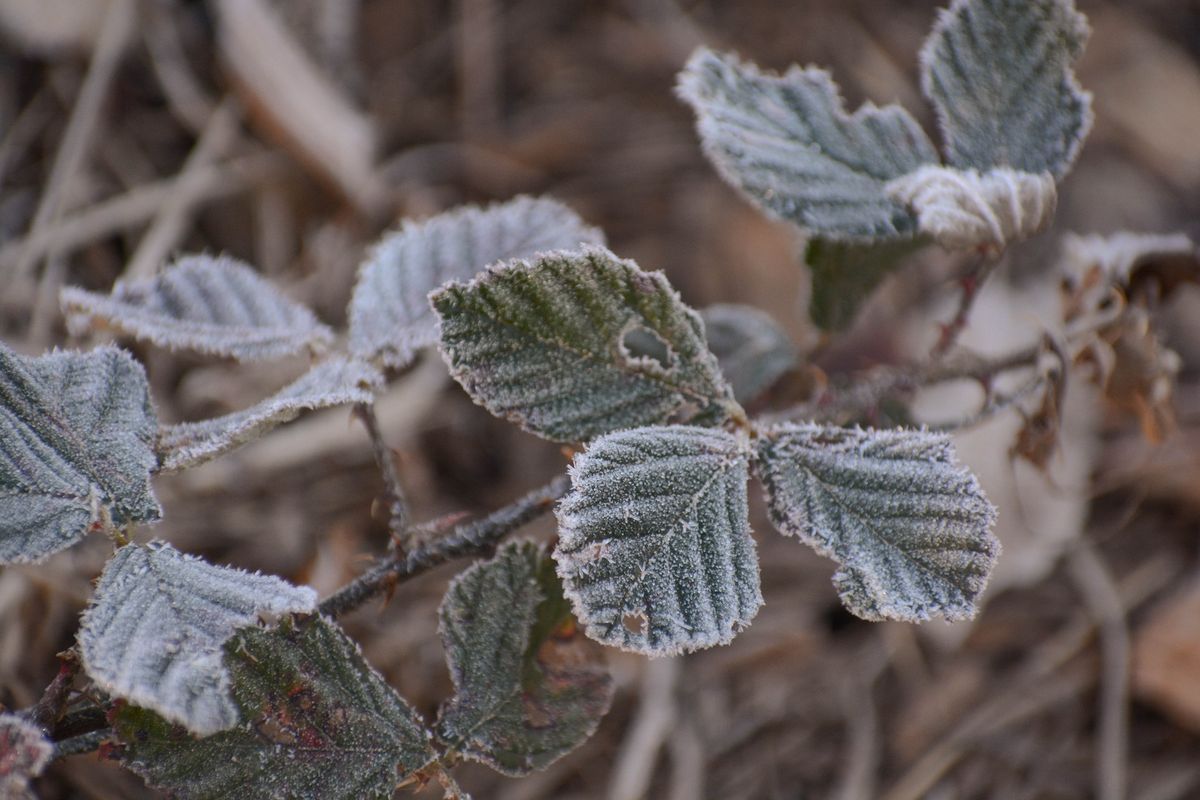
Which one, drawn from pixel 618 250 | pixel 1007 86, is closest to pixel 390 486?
pixel 1007 86

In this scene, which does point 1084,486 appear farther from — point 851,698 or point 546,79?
point 546,79

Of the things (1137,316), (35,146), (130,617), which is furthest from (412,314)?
(35,146)

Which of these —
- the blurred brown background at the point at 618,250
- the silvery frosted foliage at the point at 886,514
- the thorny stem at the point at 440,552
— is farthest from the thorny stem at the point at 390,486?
the blurred brown background at the point at 618,250

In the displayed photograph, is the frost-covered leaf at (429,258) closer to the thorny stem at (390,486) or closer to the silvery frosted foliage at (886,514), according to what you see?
the thorny stem at (390,486)

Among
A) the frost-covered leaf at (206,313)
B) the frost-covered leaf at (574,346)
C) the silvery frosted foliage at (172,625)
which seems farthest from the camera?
the frost-covered leaf at (206,313)

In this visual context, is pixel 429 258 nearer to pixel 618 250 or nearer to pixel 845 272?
pixel 845 272

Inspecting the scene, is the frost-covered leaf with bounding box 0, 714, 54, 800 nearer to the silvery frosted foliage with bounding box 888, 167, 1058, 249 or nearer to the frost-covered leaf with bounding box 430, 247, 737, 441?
the frost-covered leaf with bounding box 430, 247, 737, 441
